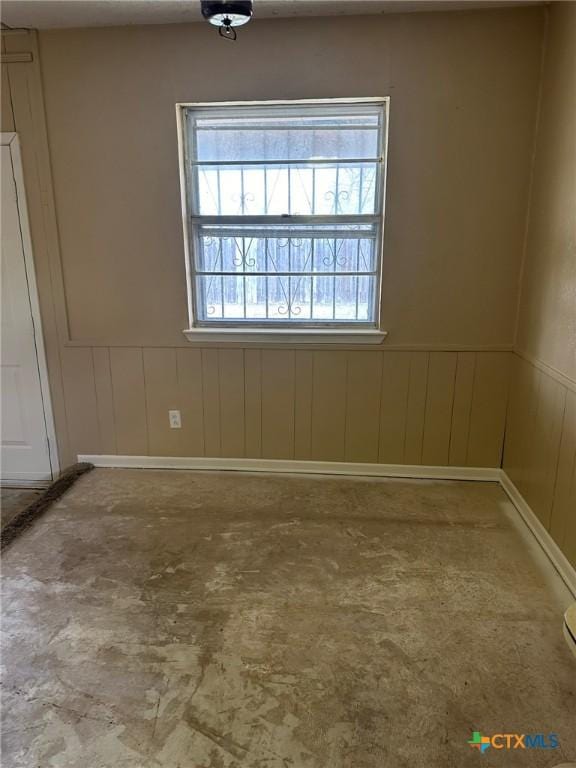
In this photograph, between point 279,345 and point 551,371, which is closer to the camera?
point 551,371

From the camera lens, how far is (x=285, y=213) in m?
2.68

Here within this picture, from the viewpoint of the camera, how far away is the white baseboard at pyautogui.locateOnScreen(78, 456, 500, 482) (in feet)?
9.48

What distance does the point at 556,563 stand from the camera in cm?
209

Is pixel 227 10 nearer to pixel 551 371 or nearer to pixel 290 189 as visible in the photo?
pixel 290 189

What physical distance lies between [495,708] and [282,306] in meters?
2.09

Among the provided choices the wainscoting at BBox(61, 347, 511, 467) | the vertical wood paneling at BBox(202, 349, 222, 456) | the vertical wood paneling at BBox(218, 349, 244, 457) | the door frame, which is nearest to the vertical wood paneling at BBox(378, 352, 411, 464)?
the wainscoting at BBox(61, 347, 511, 467)

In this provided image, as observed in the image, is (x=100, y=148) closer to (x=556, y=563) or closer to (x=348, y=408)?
(x=348, y=408)

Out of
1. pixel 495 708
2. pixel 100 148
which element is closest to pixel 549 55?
pixel 100 148

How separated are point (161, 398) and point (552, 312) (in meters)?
2.18

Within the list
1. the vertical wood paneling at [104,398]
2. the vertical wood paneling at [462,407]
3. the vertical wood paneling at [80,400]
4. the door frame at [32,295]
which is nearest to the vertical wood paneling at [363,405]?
the vertical wood paneling at [462,407]

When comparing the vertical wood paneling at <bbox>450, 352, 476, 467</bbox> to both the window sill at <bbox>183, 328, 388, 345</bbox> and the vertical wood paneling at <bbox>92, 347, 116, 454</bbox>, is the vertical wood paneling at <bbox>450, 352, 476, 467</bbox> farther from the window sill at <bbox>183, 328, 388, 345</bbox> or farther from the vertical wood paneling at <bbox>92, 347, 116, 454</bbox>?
the vertical wood paneling at <bbox>92, 347, 116, 454</bbox>

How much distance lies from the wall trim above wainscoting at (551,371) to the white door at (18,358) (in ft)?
9.09

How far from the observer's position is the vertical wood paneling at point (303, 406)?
2.85 meters

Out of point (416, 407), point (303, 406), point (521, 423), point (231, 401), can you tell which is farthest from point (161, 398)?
point (521, 423)
